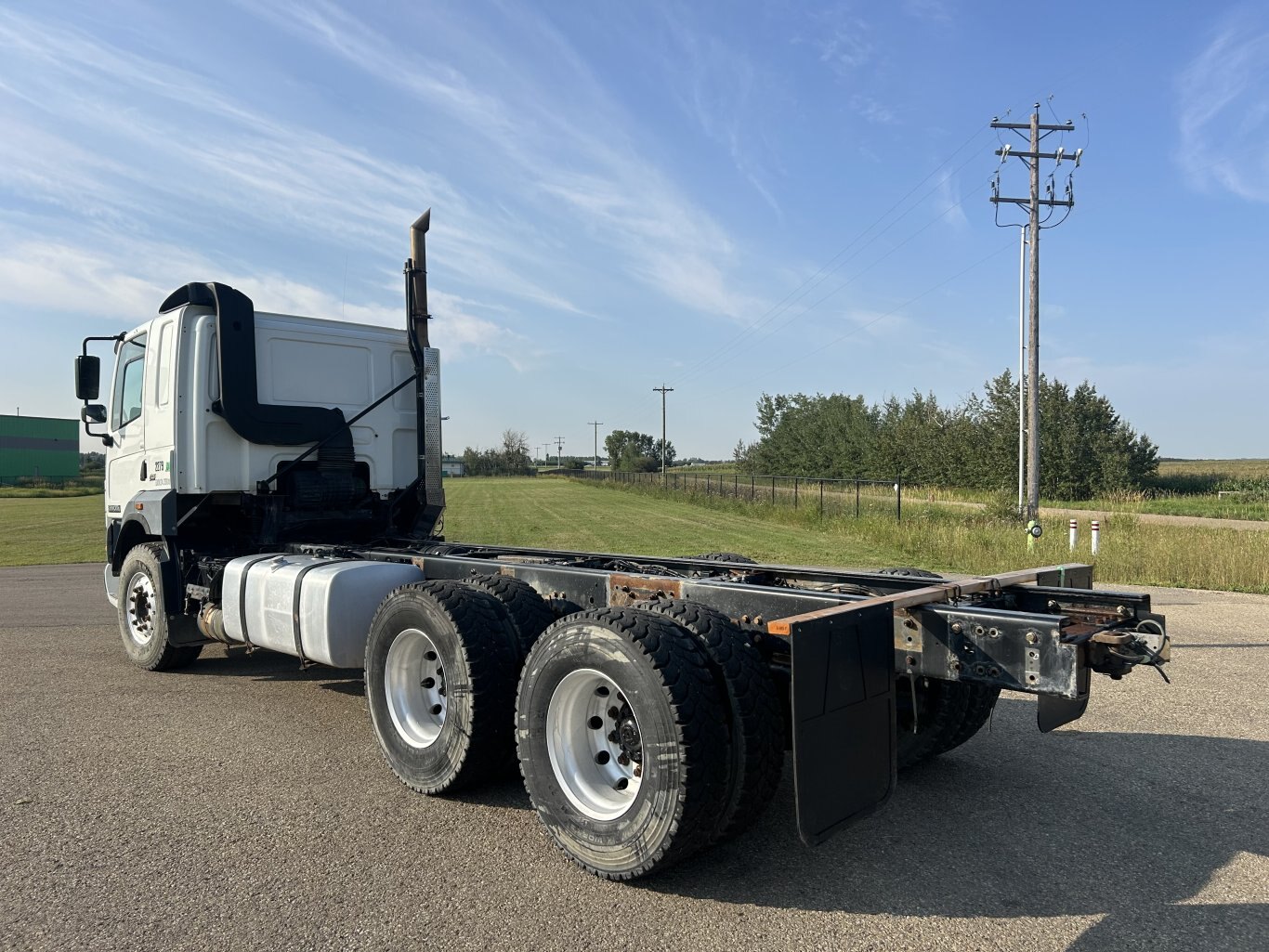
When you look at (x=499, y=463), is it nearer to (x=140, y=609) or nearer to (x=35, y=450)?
(x=35, y=450)

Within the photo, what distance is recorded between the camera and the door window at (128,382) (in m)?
7.61

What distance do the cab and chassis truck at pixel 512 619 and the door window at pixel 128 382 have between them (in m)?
0.03

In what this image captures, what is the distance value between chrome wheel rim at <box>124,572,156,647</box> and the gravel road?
1.41 m

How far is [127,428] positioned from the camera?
783 centimetres

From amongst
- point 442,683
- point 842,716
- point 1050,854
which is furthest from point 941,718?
point 442,683

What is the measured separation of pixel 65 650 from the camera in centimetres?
788

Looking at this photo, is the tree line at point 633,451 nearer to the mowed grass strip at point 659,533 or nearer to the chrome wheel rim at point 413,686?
the mowed grass strip at point 659,533

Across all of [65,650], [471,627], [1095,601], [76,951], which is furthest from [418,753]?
[65,650]

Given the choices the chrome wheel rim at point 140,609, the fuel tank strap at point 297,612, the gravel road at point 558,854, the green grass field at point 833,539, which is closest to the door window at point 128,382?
the chrome wheel rim at point 140,609

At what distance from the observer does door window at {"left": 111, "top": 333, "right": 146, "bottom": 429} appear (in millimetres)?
7613

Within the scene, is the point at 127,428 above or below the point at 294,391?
below

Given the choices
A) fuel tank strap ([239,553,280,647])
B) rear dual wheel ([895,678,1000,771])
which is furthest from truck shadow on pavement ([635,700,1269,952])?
fuel tank strap ([239,553,280,647])

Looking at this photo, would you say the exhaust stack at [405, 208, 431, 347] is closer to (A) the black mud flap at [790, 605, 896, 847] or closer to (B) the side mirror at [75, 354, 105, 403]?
(B) the side mirror at [75, 354, 105, 403]

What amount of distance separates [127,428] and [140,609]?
1.68m
